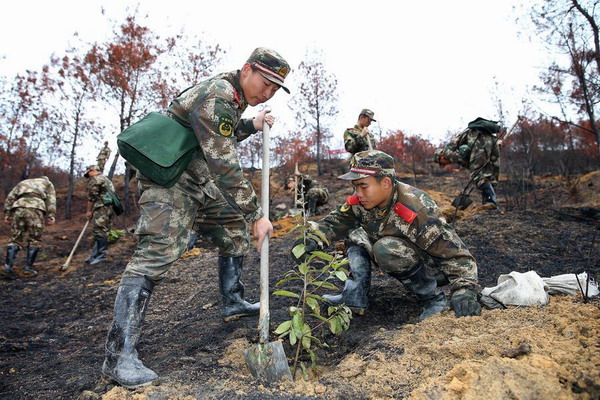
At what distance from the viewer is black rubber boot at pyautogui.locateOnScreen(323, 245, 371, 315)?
9.24ft

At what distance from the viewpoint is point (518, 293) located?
7.95 ft

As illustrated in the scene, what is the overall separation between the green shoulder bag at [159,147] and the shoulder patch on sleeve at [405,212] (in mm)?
1387

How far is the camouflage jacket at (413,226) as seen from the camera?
2543 mm

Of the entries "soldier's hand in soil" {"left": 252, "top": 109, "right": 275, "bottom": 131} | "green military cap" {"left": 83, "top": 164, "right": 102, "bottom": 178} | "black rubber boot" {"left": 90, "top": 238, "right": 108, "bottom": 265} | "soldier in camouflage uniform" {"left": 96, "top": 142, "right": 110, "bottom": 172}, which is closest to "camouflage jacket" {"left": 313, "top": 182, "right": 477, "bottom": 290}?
"soldier's hand in soil" {"left": 252, "top": 109, "right": 275, "bottom": 131}

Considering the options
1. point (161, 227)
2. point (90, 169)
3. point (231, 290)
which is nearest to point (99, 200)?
point (90, 169)

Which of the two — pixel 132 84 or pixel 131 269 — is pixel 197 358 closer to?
pixel 131 269

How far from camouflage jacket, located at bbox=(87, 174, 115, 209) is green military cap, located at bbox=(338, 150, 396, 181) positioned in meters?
6.00

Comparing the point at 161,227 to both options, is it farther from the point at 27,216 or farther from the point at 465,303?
the point at 27,216

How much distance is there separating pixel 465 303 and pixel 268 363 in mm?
1225

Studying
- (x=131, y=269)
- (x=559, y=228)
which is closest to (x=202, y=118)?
(x=131, y=269)

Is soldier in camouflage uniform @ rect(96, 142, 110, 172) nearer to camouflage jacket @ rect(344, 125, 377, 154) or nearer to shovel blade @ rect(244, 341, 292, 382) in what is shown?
camouflage jacket @ rect(344, 125, 377, 154)

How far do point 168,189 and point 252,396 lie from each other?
1.16 m

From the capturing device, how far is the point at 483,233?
5340 mm

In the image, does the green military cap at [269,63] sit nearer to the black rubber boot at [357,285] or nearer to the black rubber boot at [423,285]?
the black rubber boot at [357,285]
